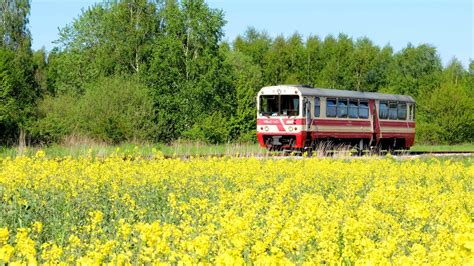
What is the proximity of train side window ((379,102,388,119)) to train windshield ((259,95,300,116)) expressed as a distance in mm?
5527

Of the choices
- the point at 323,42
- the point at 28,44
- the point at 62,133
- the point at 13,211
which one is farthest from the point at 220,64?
the point at 323,42

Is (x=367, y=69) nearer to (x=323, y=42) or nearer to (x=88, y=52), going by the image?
(x=323, y=42)

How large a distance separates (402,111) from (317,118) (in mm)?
6993

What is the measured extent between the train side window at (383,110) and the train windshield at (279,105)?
18.1ft

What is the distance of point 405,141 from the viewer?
1329 inches

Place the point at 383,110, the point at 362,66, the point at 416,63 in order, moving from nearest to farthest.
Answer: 1. the point at 383,110
2. the point at 362,66
3. the point at 416,63

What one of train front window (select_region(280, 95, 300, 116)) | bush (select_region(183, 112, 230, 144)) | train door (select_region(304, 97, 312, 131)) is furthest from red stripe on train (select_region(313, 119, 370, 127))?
bush (select_region(183, 112, 230, 144))

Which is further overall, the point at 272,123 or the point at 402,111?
the point at 402,111

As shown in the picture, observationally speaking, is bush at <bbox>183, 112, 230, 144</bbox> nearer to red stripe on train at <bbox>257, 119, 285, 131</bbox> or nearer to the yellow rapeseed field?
red stripe on train at <bbox>257, 119, 285, 131</bbox>

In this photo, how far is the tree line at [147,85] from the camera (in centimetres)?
3409

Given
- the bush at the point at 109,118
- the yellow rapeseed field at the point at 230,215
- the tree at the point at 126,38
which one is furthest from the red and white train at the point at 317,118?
the tree at the point at 126,38

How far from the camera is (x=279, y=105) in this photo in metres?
27.7

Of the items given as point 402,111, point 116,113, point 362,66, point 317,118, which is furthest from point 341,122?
point 362,66

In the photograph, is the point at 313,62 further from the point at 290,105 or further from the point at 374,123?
the point at 290,105
